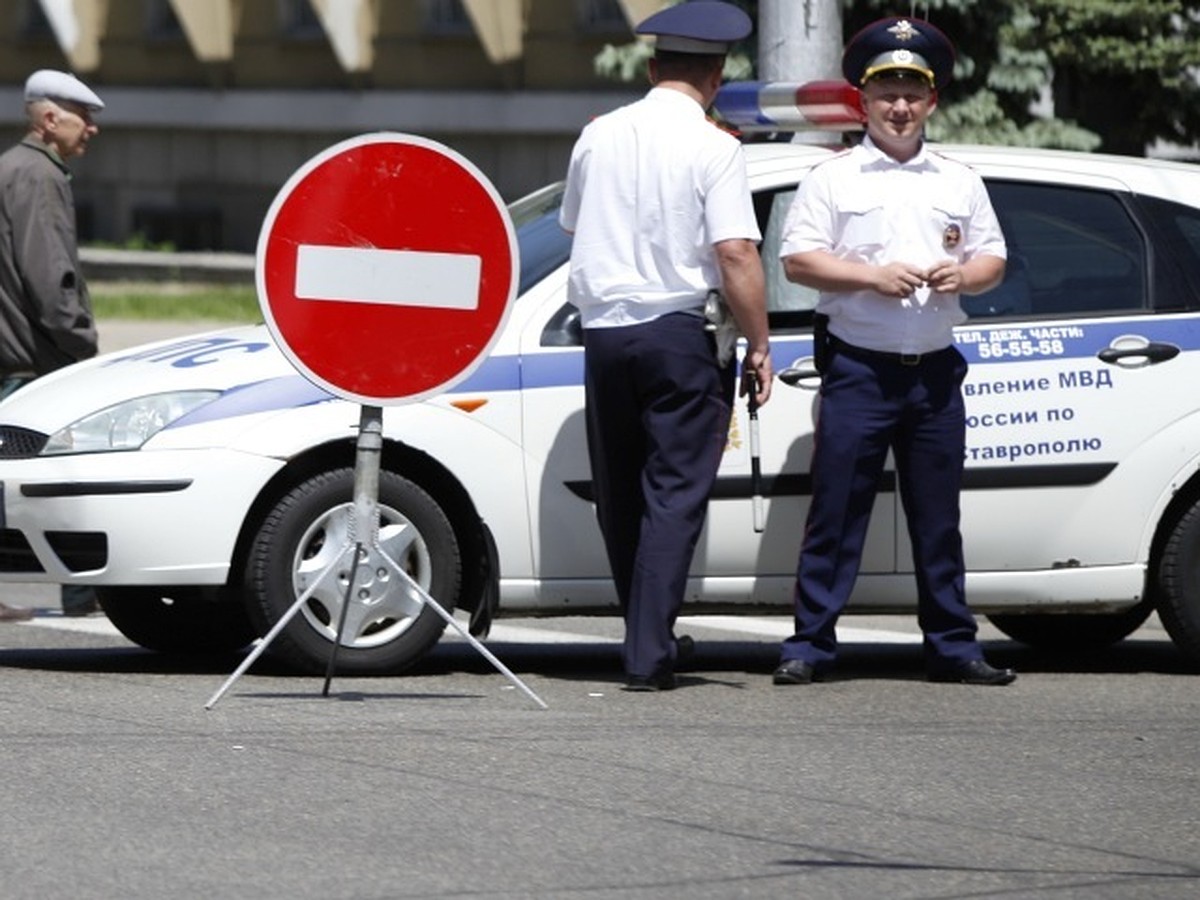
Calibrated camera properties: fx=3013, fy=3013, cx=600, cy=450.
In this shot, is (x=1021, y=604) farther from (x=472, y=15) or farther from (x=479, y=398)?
(x=472, y=15)

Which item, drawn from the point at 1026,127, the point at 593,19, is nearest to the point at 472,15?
the point at 593,19

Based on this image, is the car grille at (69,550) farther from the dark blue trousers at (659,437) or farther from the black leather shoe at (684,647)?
the black leather shoe at (684,647)

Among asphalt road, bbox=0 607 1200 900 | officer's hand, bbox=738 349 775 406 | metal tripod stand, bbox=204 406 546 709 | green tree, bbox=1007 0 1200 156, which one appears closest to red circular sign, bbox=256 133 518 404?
metal tripod stand, bbox=204 406 546 709

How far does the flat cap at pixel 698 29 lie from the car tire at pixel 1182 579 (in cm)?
197

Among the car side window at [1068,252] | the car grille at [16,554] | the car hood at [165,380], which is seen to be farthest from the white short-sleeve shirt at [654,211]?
the car grille at [16,554]

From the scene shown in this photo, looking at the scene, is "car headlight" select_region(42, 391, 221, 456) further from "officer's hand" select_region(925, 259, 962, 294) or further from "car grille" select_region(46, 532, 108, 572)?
"officer's hand" select_region(925, 259, 962, 294)

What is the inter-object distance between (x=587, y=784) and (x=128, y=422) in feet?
7.51

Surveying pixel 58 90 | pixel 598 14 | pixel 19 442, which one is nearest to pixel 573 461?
pixel 19 442

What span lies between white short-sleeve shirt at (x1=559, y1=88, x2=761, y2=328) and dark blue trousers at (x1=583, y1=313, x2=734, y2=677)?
8 cm

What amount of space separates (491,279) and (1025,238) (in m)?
1.78

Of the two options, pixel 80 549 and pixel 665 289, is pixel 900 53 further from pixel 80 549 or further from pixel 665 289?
pixel 80 549

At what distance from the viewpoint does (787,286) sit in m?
8.62

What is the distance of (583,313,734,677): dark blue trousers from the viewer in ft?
26.5

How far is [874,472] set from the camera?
838 cm
